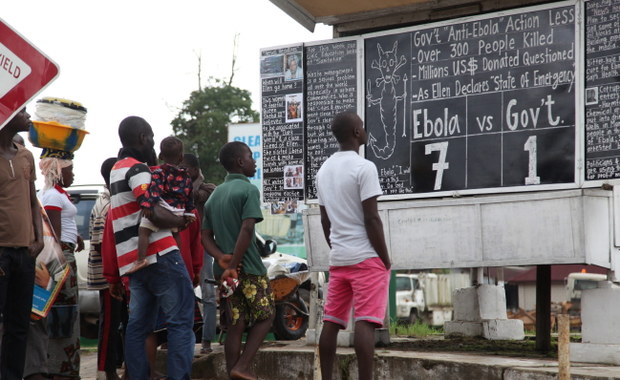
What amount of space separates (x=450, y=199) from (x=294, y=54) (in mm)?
2426

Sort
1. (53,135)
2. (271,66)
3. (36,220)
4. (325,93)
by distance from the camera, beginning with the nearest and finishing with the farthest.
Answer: (36,220) → (53,135) → (325,93) → (271,66)

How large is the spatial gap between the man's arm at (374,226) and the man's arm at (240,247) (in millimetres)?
1144

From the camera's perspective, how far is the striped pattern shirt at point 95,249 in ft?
25.9

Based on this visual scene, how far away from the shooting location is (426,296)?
35438mm

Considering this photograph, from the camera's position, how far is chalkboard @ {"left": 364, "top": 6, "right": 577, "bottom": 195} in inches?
319

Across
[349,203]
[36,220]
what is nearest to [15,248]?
[36,220]

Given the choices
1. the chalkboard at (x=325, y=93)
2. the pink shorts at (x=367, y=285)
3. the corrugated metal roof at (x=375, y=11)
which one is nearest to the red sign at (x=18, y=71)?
the pink shorts at (x=367, y=285)

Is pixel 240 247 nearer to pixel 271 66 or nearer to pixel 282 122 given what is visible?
pixel 282 122

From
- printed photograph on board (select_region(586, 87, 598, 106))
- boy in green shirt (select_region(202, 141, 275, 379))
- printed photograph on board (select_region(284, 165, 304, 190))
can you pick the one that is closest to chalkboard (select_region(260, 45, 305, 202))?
printed photograph on board (select_region(284, 165, 304, 190))

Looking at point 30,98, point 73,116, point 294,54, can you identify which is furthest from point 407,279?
point 30,98

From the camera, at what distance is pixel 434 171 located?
8797 mm

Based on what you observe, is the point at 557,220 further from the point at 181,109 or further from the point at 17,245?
the point at 181,109

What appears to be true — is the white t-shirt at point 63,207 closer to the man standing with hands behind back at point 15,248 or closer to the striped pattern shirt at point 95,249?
the striped pattern shirt at point 95,249

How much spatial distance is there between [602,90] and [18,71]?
15.6 ft
